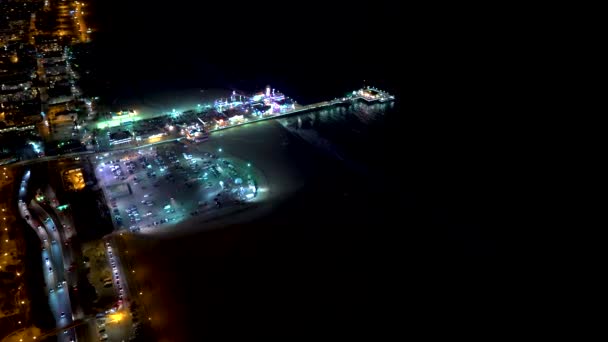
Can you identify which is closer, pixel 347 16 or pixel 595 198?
pixel 595 198

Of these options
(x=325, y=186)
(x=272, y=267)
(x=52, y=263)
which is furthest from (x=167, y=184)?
(x=325, y=186)

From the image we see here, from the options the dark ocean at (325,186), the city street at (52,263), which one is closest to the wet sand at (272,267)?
the dark ocean at (325,186)


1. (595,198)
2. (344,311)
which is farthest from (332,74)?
(344,311)

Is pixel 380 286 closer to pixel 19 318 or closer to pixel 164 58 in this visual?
pixel 19 318

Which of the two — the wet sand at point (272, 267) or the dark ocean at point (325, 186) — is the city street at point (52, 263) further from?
the dark ocean at point (325, 186)

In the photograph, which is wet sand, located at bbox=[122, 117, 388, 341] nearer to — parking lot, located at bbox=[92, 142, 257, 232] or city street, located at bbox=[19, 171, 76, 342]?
parking lot, located at bbox=[92, 142, 257, 232]

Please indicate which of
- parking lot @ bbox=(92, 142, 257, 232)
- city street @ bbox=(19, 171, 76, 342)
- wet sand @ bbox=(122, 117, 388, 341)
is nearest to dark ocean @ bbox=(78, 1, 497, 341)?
wet sand @ bbox=(122, 117, 388, 341)

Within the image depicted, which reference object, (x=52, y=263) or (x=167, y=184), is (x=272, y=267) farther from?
(x=52, y=263)
